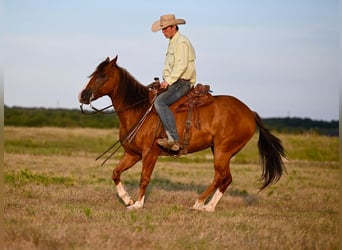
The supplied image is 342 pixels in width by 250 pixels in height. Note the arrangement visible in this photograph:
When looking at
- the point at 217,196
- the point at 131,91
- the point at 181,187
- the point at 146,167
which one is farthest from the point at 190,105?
the point at 181,187

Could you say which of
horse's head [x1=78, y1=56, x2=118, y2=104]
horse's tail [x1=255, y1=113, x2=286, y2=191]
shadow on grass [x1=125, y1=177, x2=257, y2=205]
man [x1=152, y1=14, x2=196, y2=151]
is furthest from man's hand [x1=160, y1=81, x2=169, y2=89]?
shadow on grass [x1=125, y1=177, x2=257, y2=205]

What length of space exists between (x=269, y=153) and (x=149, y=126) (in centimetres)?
268

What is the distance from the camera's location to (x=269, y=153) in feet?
38.4

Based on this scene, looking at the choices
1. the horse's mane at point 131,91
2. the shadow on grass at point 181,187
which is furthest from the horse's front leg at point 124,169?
the shadow on grass at point 181,187

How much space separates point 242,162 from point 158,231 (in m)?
18.8

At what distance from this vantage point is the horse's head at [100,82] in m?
10.3

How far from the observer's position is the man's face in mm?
10602

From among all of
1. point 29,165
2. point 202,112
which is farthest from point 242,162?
point 202,112

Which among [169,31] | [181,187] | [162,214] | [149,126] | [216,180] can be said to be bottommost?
[181,187]

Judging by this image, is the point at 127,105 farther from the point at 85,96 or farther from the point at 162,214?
→ the point at 162,214

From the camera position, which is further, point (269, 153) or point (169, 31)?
point (269, 153)

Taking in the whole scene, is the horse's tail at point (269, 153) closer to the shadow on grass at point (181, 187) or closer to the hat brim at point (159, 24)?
the shadow on grass at point (181, 187)

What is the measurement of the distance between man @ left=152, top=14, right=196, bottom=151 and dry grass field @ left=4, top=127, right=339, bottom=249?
1.43m

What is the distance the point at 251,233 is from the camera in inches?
347
